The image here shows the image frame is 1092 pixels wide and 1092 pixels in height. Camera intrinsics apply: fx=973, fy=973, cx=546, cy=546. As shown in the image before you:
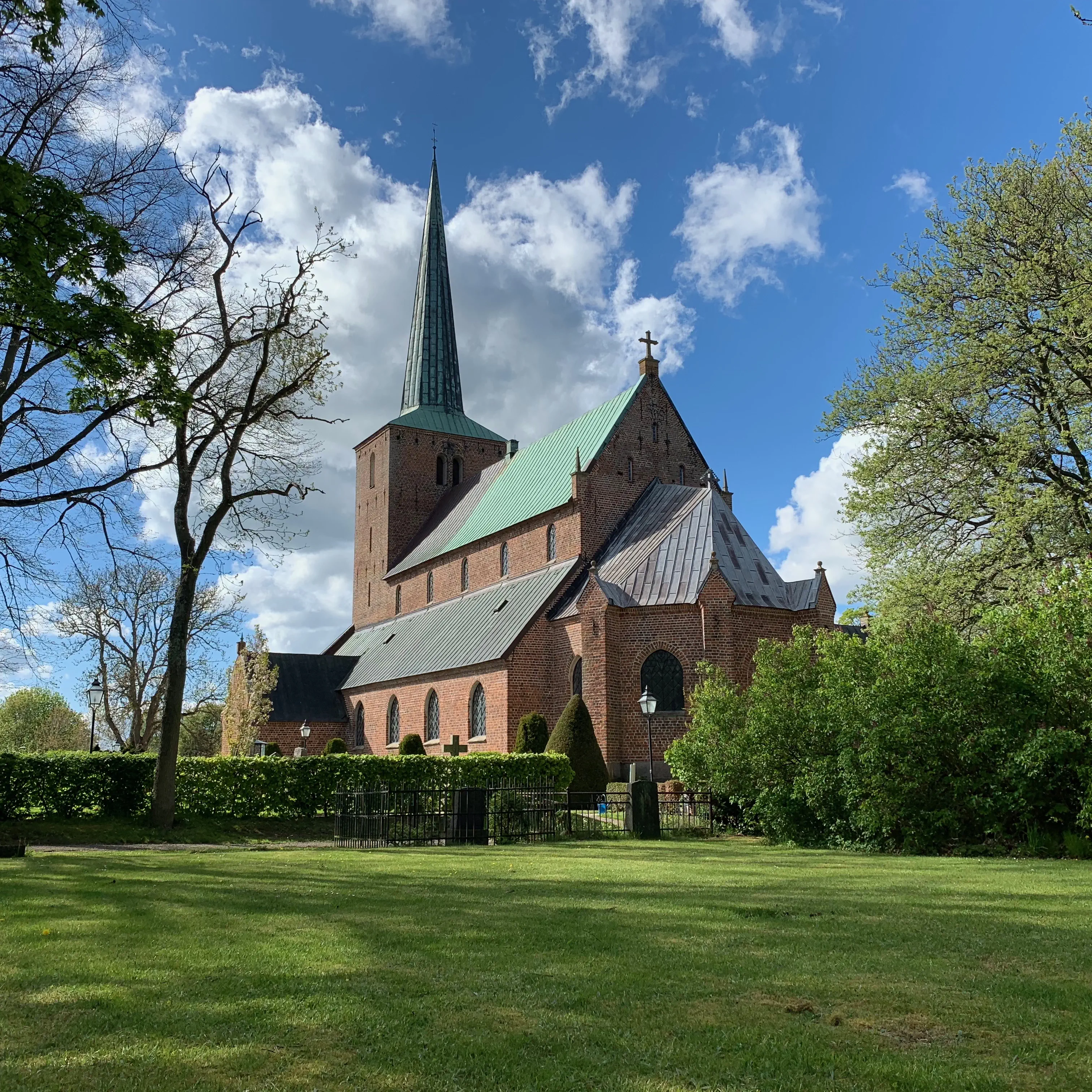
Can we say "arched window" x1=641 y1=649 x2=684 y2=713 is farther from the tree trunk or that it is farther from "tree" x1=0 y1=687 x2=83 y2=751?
"tree" x1=0 y1=687 x2=83 y2=751

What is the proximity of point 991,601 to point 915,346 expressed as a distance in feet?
20.9

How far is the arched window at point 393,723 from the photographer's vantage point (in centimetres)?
4181

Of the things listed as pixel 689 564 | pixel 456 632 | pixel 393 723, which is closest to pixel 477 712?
pixel 456 632

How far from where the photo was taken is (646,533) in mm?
33906

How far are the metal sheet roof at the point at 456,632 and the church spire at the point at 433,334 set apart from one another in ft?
41.4

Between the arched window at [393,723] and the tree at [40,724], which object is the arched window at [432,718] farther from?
the tree at [40,724]

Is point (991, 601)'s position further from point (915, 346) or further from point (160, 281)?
point (160, 281)

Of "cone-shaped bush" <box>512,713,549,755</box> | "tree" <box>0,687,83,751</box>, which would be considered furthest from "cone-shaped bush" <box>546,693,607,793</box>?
"tree" <box>0,687,83,751</box>

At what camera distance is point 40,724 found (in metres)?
79.1

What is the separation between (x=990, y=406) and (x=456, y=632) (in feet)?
76.7

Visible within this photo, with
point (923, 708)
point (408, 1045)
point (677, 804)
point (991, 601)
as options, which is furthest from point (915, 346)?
point (408, 1045)

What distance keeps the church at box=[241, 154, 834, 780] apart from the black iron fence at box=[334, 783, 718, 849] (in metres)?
7.40

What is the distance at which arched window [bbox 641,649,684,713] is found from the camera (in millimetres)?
29812

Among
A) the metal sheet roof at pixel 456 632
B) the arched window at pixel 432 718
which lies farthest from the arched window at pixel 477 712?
the arched window at pixel 432 718
